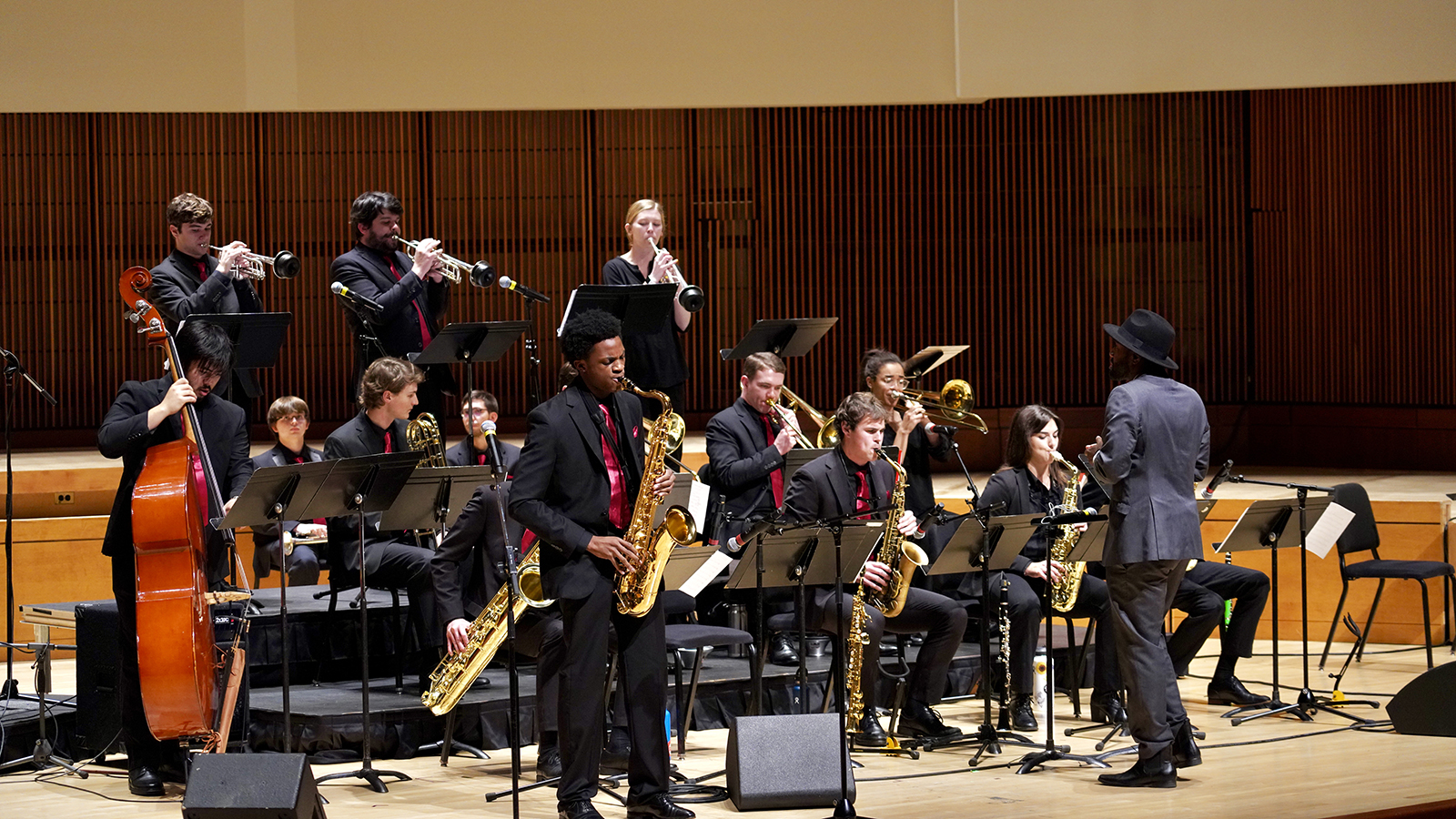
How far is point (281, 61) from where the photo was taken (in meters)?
4.48

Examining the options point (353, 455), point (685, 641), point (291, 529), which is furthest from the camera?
point (291, 529)

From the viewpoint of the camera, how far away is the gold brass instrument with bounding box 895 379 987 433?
725 centimetres

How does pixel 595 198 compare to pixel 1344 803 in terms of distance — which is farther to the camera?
pixel 595 198

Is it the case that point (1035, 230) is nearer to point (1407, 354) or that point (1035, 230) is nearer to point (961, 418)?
point (1407, 354)

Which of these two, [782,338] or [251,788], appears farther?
[782,338]

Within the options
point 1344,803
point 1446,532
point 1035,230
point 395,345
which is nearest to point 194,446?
point 395,345

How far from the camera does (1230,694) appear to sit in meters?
6.63

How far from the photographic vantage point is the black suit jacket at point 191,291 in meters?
6.04

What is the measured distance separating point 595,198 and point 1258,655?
15.1 feet

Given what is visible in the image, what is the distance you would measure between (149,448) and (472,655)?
1240 millimetres

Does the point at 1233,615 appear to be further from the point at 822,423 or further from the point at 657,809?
the point at 657,809

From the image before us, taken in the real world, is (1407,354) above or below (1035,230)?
below

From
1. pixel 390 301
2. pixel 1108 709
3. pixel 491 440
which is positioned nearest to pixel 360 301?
pixel 390 301

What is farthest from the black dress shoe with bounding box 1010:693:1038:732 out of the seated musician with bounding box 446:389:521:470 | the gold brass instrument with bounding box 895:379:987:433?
the seated musician with bounding box 446:389:521:470
